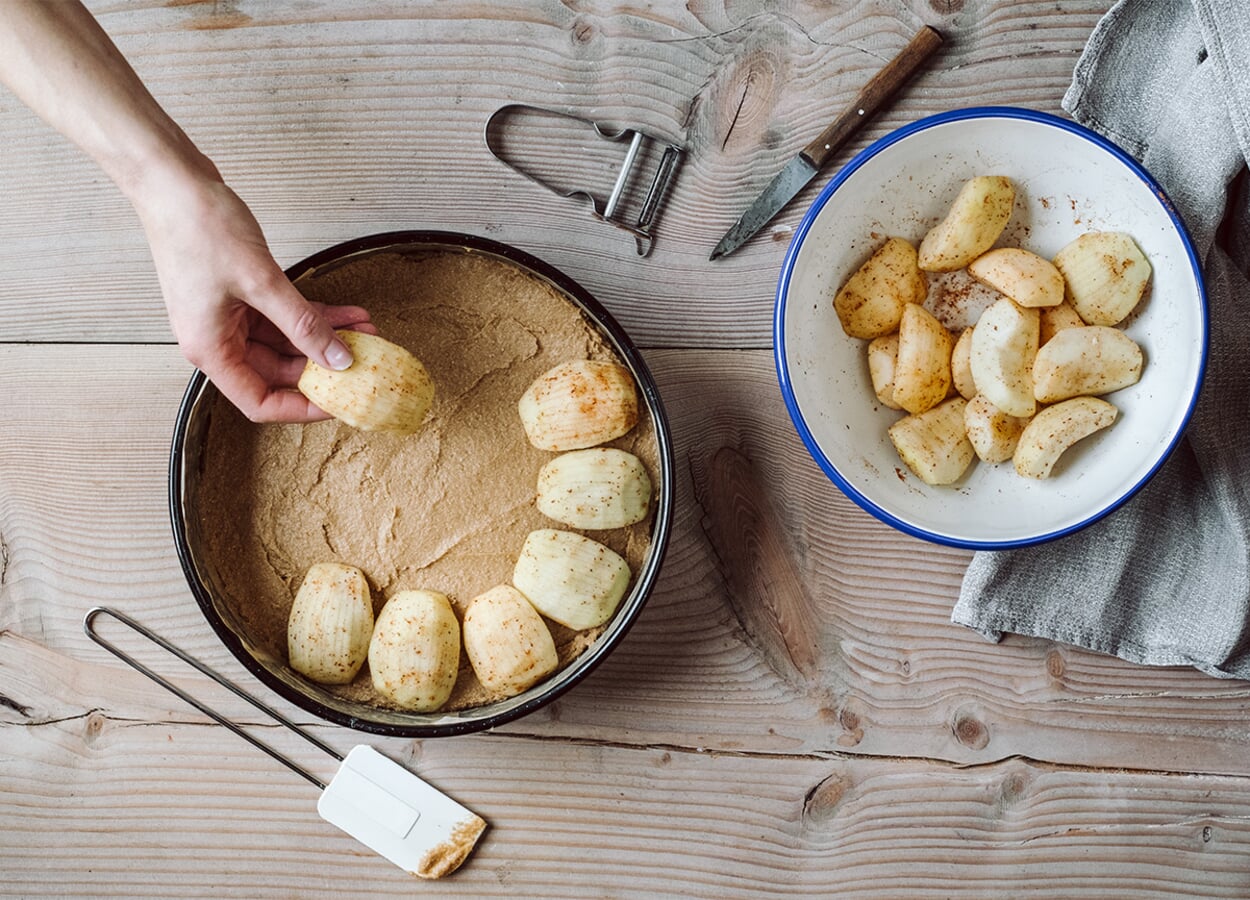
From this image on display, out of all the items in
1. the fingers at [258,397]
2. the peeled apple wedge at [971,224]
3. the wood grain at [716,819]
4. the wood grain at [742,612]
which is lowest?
the wood grain at [716,819]

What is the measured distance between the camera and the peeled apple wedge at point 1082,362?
74cm

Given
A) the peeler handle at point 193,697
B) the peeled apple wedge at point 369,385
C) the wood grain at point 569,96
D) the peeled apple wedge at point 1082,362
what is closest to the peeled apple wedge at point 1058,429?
the peeled apple wedge at point 1082,362

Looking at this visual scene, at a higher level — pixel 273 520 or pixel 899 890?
pixel 273 520

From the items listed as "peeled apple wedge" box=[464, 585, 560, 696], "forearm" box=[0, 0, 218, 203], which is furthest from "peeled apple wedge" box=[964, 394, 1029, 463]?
"forearm" box=[0, 0, 218, 203]

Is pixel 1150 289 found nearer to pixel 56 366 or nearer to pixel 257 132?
pixel 257 132

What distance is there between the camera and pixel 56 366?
2.90ft

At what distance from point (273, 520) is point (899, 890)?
669 mm

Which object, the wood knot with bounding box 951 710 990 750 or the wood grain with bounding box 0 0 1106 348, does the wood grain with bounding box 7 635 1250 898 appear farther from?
the wood grain with bounding box 0 0 1106 348

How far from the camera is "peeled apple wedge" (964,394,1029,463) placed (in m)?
0.75

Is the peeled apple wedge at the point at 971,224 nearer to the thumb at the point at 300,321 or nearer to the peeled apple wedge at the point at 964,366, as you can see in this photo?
the peeled apple wedge at the point at 964,366

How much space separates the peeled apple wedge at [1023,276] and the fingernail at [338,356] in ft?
1.69

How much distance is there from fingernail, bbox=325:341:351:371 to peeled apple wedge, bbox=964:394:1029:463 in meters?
0.50

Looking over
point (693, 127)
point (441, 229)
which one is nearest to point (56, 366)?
point (441, 229)

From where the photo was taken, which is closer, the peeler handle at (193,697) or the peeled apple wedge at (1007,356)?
the peeled apple wedge at (1007,356)
